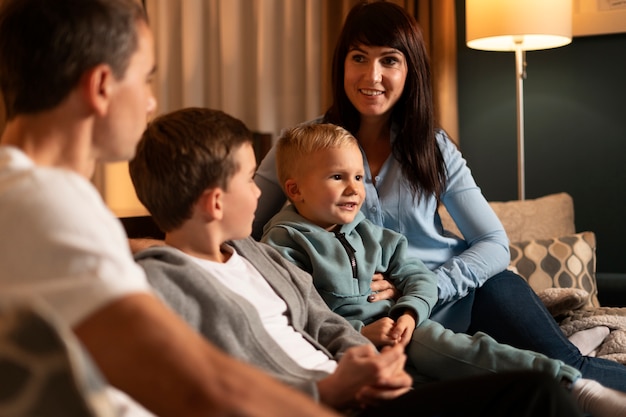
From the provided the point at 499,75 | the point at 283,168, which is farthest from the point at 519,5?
the point at 283,168

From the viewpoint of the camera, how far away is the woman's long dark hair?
241 centimetres

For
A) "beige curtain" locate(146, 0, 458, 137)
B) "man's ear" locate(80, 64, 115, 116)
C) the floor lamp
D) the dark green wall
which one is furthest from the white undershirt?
the dark green wall

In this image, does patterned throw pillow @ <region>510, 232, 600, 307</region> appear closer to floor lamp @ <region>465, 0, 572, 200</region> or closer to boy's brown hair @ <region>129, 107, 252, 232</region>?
floor lamp @ <region>465, 0, 572, 200</region>

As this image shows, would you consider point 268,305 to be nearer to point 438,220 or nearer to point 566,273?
point 438,220

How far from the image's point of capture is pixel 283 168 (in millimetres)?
2230

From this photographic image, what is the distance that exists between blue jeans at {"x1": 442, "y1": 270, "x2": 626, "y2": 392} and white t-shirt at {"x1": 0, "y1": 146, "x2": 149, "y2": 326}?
147cm

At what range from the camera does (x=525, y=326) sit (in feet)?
6.99

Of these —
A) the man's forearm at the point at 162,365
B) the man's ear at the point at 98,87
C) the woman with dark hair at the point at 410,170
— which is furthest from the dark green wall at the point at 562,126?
the man's forearm at the point at 162,365

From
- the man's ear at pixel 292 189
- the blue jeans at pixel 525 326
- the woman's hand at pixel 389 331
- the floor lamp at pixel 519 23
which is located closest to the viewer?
the woman's hand at pixel 389 331

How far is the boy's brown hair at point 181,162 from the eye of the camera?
154cm

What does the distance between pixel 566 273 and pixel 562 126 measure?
137 centimetres

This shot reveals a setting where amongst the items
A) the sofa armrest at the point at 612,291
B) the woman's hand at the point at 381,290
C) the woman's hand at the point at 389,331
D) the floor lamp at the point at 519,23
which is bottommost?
the sofa armrest at the point at 612,291

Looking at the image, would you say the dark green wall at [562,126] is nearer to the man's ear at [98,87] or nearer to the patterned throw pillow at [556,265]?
the patterned throw pillow at [556,265]

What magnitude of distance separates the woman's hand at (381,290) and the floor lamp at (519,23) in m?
1.91
